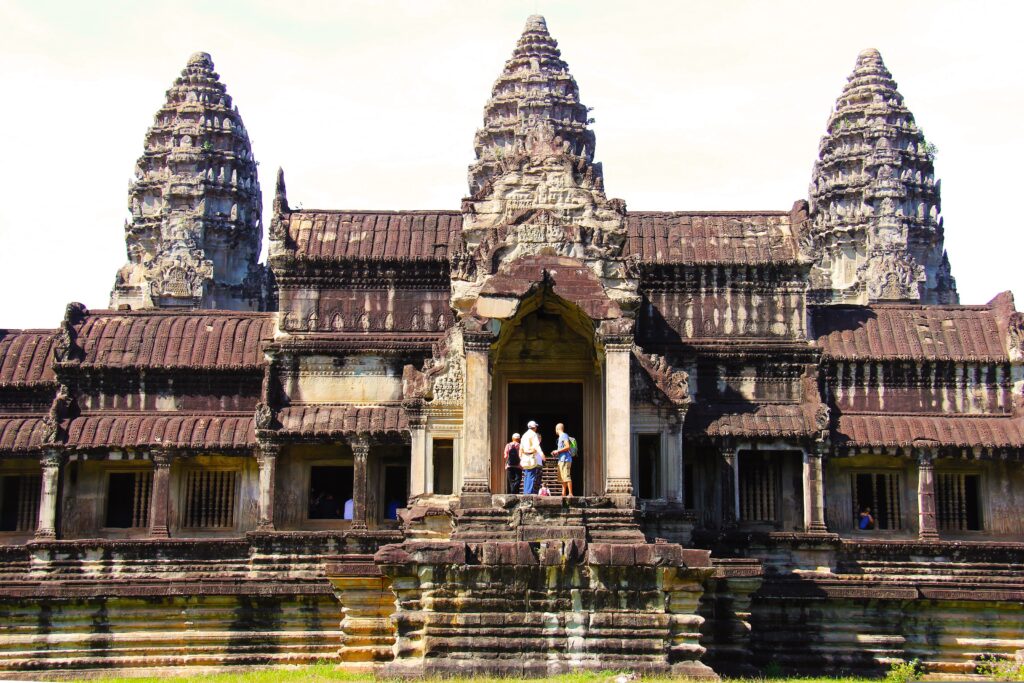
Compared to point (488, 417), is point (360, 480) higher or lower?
lower

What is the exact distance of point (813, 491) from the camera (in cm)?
2512

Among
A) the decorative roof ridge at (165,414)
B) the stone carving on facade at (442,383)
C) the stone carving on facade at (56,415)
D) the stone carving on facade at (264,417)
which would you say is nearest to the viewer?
the stone carving on facade at (442,383)

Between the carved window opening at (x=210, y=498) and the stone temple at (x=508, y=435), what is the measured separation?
54 mm

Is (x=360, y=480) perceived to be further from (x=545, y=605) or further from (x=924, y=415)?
(x=924, y=415)

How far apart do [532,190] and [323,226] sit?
5.29 meters

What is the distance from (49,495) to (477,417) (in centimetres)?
962

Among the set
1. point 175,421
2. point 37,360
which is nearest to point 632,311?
point 175,421

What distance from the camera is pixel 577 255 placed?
74.1ft

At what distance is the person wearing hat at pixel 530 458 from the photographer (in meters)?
21.3

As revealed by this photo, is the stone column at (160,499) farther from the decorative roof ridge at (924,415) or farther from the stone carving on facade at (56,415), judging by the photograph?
the decorative roof ridge at (924,415)

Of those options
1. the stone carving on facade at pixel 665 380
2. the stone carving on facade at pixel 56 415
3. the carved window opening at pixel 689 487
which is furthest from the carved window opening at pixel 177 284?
the stone carving on facade at pixel 665 380

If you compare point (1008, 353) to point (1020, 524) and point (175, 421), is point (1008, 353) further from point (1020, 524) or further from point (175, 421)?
point (175, 421)

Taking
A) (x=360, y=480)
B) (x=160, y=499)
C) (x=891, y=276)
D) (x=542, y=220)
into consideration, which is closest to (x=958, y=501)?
(x=542, y=220)

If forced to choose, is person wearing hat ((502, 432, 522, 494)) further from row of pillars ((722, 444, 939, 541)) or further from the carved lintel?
the carved lintel
